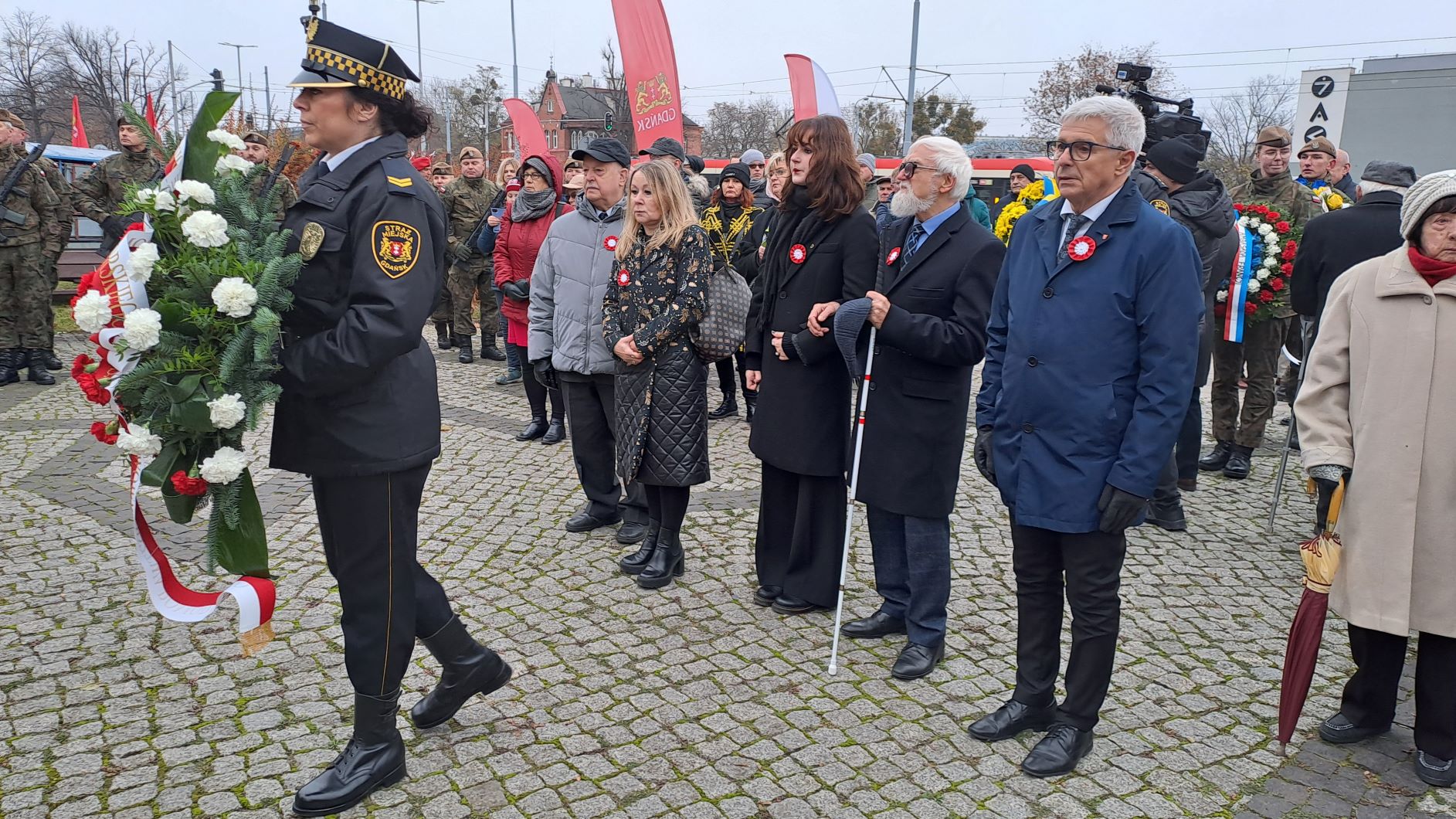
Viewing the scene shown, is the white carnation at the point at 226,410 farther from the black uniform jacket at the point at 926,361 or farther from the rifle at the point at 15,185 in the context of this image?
the rifle at the point at 15,185

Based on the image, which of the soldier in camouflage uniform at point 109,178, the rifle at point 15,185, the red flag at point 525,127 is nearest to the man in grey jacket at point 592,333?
the soldier in camouflage uniform at point 109,178

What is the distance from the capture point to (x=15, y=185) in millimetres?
8750

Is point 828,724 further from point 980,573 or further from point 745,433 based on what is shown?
point 745,433

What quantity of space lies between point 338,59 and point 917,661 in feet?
9.79

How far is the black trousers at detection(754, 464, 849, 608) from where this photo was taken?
4551 millimetres

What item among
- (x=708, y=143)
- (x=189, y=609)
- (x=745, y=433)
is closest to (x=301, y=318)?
(x=189, y=609)

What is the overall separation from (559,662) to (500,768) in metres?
0.78

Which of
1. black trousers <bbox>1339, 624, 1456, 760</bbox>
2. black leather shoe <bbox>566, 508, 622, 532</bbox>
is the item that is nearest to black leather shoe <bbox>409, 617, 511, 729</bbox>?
black leather shoe <bbox>566, 508, 622, 532</bbox>

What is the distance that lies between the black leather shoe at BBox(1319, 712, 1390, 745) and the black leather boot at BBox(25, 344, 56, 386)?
998 cm

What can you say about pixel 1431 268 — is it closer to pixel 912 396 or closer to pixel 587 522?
pixel 912 396

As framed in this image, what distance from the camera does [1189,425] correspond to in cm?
670

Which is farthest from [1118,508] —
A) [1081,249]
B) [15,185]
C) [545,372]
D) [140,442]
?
[15,185]

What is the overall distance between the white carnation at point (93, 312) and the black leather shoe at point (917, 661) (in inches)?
117

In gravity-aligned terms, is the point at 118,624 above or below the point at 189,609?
below
